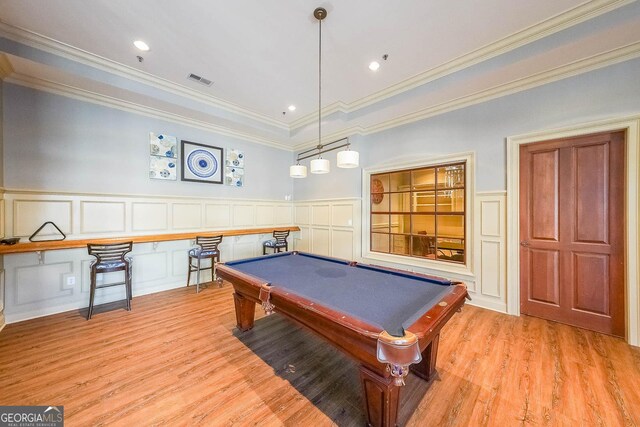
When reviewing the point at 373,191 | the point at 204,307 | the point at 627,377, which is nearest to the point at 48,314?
the point at 204,307

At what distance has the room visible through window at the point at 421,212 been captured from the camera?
366 cm

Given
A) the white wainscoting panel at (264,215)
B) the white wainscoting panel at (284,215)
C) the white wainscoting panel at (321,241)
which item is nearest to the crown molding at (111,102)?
the white wainscoting panel at (264,215)

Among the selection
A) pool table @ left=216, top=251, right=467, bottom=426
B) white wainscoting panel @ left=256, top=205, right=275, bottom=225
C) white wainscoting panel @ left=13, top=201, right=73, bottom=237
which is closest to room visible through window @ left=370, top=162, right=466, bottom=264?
pool table @ left=216, top=251, right=467, bottom=426

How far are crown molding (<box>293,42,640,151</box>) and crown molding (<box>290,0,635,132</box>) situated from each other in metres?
0.56

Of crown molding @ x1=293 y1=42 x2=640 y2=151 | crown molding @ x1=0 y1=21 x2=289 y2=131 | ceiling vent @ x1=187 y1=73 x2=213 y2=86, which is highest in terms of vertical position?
ceiling vent @ x1=187 y1=73 x2=213 y2=86

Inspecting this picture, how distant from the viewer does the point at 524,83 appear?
2.94 metres

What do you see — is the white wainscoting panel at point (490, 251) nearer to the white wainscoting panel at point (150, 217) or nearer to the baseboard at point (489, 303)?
A: the baseboard at point (489, 303)

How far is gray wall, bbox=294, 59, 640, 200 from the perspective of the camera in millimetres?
2480

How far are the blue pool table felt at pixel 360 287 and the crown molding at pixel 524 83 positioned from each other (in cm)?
279

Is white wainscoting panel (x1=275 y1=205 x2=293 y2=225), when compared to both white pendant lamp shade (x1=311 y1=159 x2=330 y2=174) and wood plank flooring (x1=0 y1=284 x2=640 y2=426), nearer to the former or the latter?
wood plank flooring (x1=0 y1=284 x2=640 y2=426)

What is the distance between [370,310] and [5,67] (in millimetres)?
4716

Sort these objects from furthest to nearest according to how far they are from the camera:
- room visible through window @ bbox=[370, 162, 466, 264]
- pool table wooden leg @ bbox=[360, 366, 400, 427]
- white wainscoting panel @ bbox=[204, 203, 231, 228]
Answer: white wainscoting panel @ bbox=[204, 203, 231, 228] < room visible through window @ bbox=[370, 162, 466, 264] < pool table wooden leg @ bbox=[360, 366, 400, 427]

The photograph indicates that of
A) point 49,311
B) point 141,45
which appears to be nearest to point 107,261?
point 49,311

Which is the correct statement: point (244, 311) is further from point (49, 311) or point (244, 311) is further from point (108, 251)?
point (49, 311)
